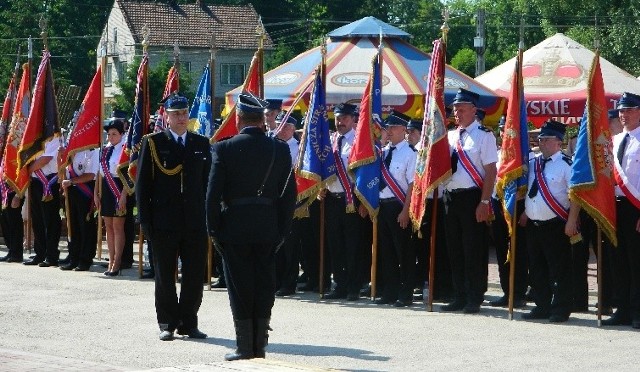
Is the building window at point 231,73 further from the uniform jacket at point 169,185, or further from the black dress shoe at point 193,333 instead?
the black dress shoe at point 193,333

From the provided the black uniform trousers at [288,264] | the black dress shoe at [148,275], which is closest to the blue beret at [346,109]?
the black uniform trousers at [288,264]

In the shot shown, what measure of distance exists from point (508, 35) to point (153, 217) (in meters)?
70.1

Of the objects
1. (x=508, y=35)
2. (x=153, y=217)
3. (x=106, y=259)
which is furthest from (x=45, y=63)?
Result: (x=508, y=35)

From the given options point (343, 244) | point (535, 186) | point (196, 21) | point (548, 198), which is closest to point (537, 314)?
point (548, 198)

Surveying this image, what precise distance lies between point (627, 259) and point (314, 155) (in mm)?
3924

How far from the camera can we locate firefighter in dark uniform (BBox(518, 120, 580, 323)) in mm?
12547

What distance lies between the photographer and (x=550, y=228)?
12.6 meters

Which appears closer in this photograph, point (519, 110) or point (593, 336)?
point (593, 336)

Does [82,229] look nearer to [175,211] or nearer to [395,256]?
[395,256]

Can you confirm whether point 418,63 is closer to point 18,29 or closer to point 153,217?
point 153,217

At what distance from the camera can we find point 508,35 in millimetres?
79875

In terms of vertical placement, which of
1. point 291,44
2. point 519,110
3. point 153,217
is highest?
point 291,44

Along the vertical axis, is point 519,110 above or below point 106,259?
above

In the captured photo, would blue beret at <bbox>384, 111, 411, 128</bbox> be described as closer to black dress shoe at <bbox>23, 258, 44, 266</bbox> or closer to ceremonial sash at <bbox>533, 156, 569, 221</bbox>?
ceremonial sash at <bbox>533, 156, 569, 221</bbox>
